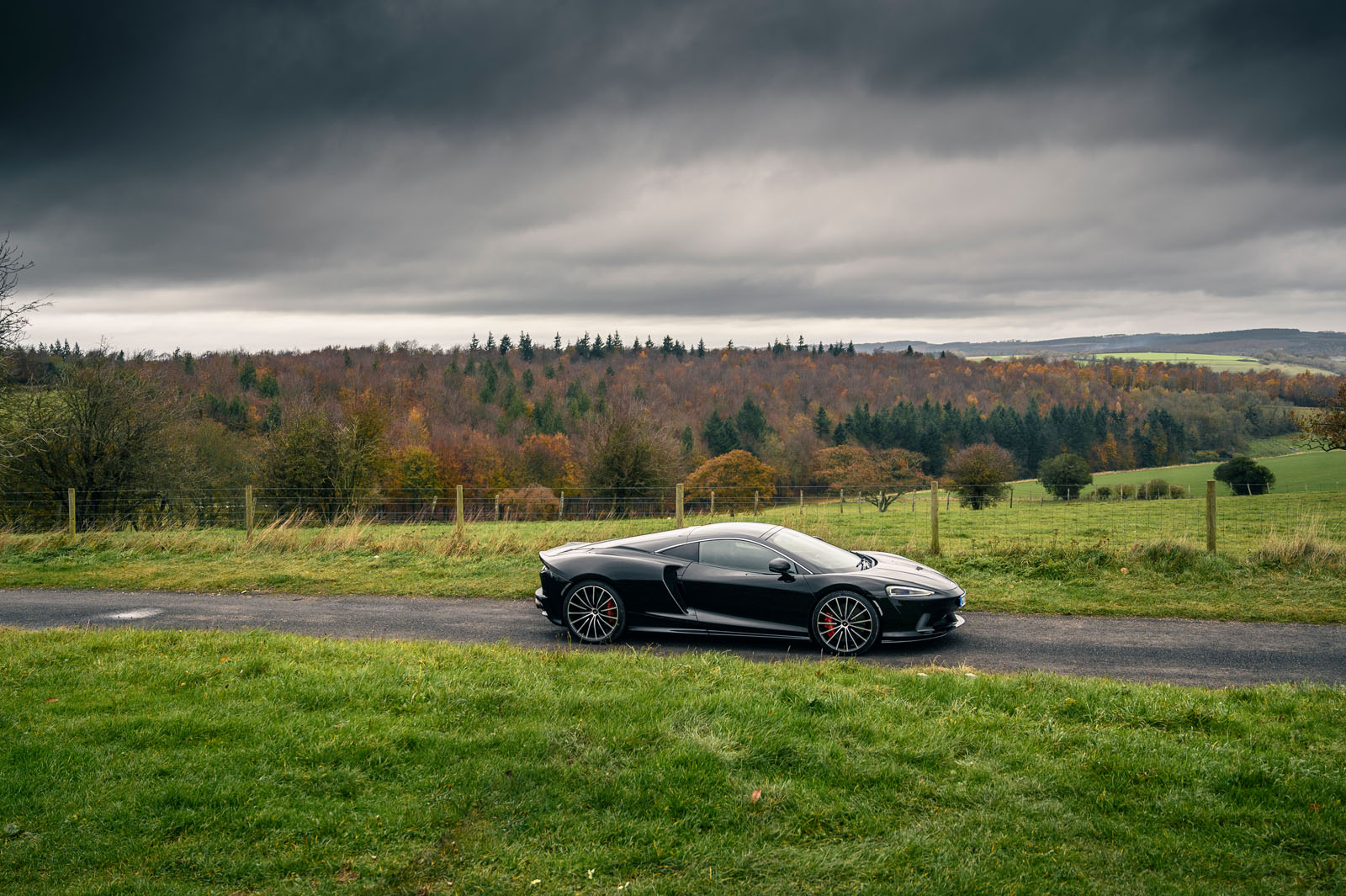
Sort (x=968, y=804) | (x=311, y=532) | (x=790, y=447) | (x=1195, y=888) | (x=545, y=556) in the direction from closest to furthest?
(x=1195, y=888) → (x=968, y=804) → (x=545, y=556) → (x=311, y=532) → (x=790, y=447)

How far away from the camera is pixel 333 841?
13.1 feet

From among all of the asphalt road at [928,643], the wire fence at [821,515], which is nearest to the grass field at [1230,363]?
the wire fence at [821,515]

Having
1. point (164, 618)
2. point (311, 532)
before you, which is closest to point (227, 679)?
point (164, 618)

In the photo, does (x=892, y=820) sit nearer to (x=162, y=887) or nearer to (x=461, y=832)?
(x=461, y=832)

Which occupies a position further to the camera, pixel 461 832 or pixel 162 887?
pixel 461 832

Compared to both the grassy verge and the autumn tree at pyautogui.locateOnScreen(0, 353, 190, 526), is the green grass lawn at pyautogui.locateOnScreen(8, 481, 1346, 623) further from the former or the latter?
the autumn tree at pyautogui.locateOnScreen(0, 353, 190, 526)

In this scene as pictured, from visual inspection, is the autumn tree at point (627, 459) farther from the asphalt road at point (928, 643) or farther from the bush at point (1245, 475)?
the bush at point (1245, 475)

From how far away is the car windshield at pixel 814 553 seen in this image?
28.4ft

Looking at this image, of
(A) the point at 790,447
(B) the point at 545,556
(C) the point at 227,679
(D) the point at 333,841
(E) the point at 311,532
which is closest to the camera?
(D) the point at 333,841

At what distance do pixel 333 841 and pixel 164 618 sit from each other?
8.07 meters

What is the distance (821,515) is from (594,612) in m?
11.7

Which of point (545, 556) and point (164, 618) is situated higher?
point (545, 556)

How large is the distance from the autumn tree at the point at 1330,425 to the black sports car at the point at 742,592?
43.8m

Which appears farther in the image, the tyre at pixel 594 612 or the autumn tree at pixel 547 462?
the autumn tree at pixel 547 462
